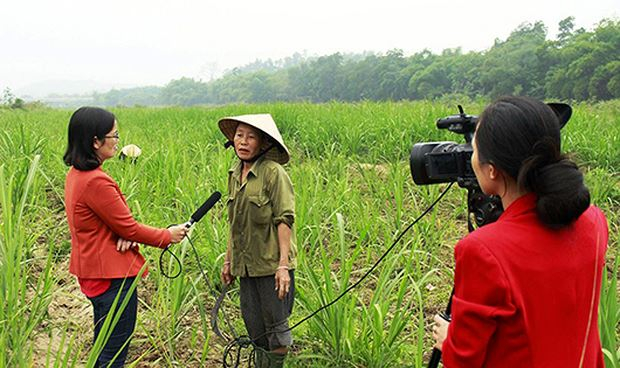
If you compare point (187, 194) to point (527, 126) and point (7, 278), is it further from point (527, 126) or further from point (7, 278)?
point (527, 126)

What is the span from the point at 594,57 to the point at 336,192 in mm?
26135

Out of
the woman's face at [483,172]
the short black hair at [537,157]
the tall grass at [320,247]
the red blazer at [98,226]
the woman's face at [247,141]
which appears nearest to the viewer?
the short black hair at [537,157]

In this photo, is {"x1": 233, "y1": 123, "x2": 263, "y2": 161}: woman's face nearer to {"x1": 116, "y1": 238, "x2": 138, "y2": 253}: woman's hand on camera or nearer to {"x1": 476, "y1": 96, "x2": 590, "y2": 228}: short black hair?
{"x1": 116, "y1": 238, "x2": 138, "y2": 253}: woman's hand on camera

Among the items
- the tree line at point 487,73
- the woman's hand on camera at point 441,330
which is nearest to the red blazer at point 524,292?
the woman's hand on camera at point 441,330

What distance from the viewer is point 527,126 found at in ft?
3.04

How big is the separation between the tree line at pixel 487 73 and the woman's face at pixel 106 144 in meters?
9.03

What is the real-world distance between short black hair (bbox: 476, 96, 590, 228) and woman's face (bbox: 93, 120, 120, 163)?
1.39m

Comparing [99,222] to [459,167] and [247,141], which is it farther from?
[459,167]

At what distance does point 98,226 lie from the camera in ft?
5.92

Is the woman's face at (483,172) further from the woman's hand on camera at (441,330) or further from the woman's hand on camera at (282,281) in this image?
the woman's hand on camera at (282,281)

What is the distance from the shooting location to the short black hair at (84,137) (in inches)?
69.5

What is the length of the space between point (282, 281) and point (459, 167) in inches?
33.7

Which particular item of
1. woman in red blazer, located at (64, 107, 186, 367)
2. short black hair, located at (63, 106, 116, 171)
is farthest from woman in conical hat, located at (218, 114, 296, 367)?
short black hair, located at (63, 106, 116, 171)

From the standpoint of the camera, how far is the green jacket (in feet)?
6.06
